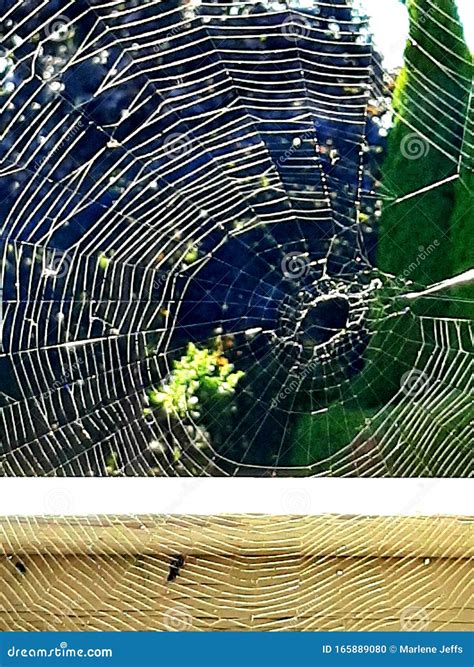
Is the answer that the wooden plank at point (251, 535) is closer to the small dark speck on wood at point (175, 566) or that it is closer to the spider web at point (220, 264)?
the small dark speck on wood at point (175, 566)

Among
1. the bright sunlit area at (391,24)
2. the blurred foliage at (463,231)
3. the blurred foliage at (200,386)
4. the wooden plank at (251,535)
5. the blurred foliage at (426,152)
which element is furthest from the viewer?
the blurred foliage at (200,386)

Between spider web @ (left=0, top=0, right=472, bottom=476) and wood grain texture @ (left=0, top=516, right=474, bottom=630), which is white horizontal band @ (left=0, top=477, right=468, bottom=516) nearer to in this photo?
wood grain texture @ (left=0, top=516, right=474, bottom=630)

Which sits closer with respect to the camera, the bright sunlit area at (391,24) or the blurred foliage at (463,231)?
the bright sunlit area at (391,24)

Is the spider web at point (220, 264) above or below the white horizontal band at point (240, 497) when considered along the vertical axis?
above

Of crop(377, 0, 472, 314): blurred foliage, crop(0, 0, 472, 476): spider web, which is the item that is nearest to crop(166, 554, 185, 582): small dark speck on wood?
crop(0, 0, 472, 476): spider web

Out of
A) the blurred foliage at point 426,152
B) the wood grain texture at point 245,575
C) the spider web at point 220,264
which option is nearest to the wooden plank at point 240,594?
the wood grain texture at point 245,575

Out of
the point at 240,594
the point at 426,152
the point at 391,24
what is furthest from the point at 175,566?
the point at 426,152
